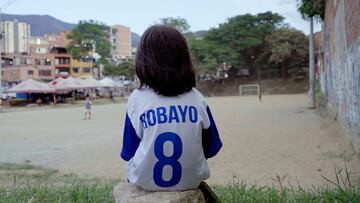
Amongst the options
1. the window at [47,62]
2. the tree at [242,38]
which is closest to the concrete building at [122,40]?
the window at [47,62]

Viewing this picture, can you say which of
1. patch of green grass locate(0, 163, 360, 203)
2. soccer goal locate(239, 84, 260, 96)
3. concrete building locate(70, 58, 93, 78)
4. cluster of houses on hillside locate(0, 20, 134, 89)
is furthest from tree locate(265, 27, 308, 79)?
patch of green grass locate(0, 163, 360, 203)

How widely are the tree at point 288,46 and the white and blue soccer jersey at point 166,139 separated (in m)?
48.2

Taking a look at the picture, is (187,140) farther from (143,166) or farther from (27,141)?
(27,141)

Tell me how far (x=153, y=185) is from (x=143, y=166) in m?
0.12

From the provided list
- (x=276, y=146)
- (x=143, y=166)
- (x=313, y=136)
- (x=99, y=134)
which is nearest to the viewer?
(x=143, y=166)

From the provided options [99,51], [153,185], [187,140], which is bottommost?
[153,185]

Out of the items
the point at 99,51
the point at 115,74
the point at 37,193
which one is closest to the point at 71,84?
the point at 99,51

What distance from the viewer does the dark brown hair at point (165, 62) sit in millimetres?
2154

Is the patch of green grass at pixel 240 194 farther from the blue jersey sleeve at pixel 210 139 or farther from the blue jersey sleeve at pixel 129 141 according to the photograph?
the blue jersey sleeve at pixel 129 141

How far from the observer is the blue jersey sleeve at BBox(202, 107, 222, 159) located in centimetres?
222

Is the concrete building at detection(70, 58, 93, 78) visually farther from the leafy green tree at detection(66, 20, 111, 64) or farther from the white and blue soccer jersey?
the white and blue soccer jersey

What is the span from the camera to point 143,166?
209 cm

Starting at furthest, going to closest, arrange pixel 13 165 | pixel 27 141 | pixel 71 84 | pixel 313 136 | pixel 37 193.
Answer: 1. pixel 71 84
2. pixel 27 141
3. pixel 313 136
4. pixel 13 165
5. pixel 37 193

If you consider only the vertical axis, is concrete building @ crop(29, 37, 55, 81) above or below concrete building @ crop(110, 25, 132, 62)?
below
